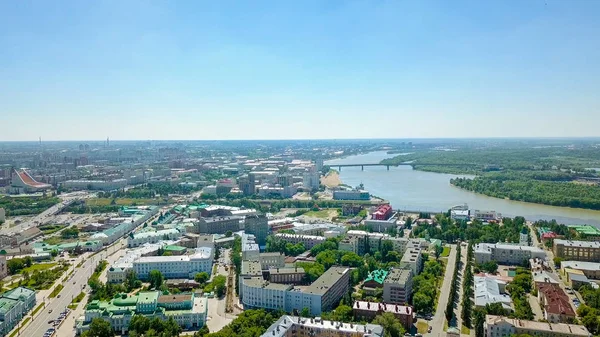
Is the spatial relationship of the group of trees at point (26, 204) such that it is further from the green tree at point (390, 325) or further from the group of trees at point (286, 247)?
the green tree at point (390, 325)

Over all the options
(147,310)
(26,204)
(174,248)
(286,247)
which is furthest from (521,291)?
(26,204)

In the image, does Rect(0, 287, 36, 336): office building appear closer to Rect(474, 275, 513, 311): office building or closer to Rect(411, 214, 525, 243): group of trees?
Rect(474, 275, 513, 311): office building

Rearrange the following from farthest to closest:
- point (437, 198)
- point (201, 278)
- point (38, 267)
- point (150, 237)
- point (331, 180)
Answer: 1. point (331, 180)
2. point (437, 198)
3. point (150, 237)
4. point (38, 267)
5. point (201, 278)

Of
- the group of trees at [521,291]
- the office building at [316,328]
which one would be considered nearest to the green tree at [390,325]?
the office building at [316,328]

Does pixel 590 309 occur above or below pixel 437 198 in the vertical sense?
above

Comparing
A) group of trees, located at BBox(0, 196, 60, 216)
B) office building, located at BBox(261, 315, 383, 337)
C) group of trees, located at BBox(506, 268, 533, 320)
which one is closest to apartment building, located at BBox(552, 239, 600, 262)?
group of trees, located at BBox(506, 268, 533, 320)

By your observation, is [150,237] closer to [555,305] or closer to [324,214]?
[324,214]

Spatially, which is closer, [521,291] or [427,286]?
[427,286]
